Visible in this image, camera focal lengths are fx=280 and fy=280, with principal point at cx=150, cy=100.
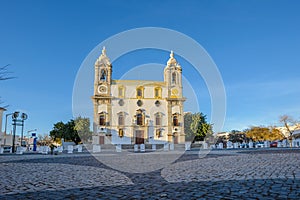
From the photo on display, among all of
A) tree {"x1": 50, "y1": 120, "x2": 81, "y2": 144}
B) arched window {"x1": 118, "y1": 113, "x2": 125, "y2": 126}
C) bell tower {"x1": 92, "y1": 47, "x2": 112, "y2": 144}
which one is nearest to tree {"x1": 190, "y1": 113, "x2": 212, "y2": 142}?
arched window {"x1": 118, "y1": 113, "x2": 125, "y2": 126}

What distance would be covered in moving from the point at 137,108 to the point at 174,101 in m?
5.91

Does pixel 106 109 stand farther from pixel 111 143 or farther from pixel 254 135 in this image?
pixel 254 135

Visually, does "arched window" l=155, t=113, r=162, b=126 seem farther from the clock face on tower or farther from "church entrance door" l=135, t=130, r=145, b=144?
the clock face on tower

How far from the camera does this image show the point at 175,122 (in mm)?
43406

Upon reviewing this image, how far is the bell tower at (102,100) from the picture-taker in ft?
132

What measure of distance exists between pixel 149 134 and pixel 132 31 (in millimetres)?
31994

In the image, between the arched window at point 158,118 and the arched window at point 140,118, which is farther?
the arched window at point 158,118

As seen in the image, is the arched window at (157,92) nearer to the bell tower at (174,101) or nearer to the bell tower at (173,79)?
the bell tower at (174,101)

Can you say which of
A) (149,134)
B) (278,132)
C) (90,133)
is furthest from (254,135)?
(90,133)

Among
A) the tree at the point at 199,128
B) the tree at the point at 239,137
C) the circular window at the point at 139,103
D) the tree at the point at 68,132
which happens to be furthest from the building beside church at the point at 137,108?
the tree at the point at 239,137

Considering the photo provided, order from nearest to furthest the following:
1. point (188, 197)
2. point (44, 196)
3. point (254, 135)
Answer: point (188, 197) < point (44, 196) < point (254, 135)

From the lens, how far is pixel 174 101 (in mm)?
43844

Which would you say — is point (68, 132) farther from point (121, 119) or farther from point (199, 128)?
point (199, 128)

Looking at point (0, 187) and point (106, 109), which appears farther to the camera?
point (106, 109)
